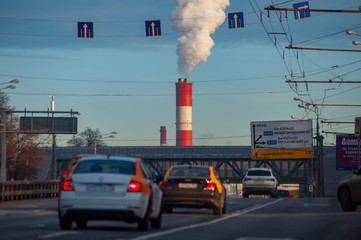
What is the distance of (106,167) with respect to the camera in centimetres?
1355

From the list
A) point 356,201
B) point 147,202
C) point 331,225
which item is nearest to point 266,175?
point 356,201

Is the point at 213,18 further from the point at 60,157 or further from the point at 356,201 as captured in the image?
the point at 356,201

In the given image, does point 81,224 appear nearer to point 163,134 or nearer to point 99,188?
point 99,188

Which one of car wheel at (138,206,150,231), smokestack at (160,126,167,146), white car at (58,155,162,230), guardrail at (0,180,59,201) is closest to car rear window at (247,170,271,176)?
guardrail at (0,180,59,201)

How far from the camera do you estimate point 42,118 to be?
6756 cm

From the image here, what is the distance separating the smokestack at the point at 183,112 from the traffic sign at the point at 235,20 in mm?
78033

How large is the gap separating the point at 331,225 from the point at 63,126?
54.0 metres

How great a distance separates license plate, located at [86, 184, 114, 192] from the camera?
13016 millimetres

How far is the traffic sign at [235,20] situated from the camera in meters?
46.8

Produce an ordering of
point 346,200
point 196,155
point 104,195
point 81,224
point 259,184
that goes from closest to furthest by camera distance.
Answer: point 104,195, point 81,224, point 346,200, point 259,184, point 196,155

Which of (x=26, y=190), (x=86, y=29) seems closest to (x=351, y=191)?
(x=26, y=190)

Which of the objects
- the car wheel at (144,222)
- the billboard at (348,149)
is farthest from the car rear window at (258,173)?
the billboard at (348,149)

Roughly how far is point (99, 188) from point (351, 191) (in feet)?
40.2

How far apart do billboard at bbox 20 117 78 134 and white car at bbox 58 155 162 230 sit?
52889 millimetres
